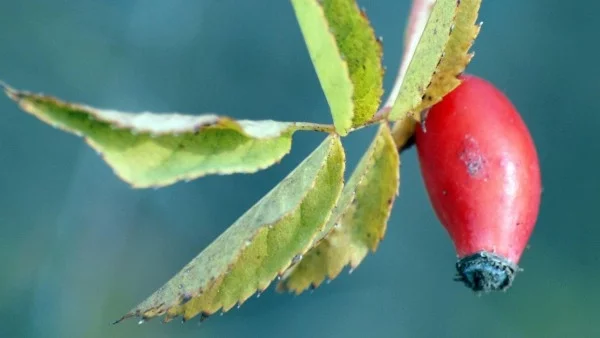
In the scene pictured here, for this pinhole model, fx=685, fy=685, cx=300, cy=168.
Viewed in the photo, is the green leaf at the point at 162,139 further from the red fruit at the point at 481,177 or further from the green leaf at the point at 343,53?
the red fruit at the point at 481,177

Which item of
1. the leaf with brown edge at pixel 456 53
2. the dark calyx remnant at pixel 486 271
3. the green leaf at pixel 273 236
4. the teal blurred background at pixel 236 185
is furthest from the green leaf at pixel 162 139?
the teal blurred background at pixel 236 185

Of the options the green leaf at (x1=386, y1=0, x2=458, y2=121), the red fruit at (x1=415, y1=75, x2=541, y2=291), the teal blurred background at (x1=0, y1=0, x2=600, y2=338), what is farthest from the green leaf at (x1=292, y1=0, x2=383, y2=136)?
the teal blurred background at (x1=0, y1=0, x2=600, y2=338)

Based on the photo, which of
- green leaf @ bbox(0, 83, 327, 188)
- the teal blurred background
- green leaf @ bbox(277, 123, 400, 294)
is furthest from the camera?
the teal blurred background

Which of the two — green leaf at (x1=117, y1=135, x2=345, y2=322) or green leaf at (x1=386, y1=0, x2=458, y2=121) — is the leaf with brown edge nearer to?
green leaf at (x1=386, y1=0, x2=458, y2=121)

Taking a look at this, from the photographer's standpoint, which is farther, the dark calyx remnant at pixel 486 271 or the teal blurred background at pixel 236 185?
the teal blurred background at pixel 236 185

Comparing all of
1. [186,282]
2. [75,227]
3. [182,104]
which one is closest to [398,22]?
[182,104]

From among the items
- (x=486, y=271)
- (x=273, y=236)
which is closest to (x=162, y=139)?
(x=273, y=236)
